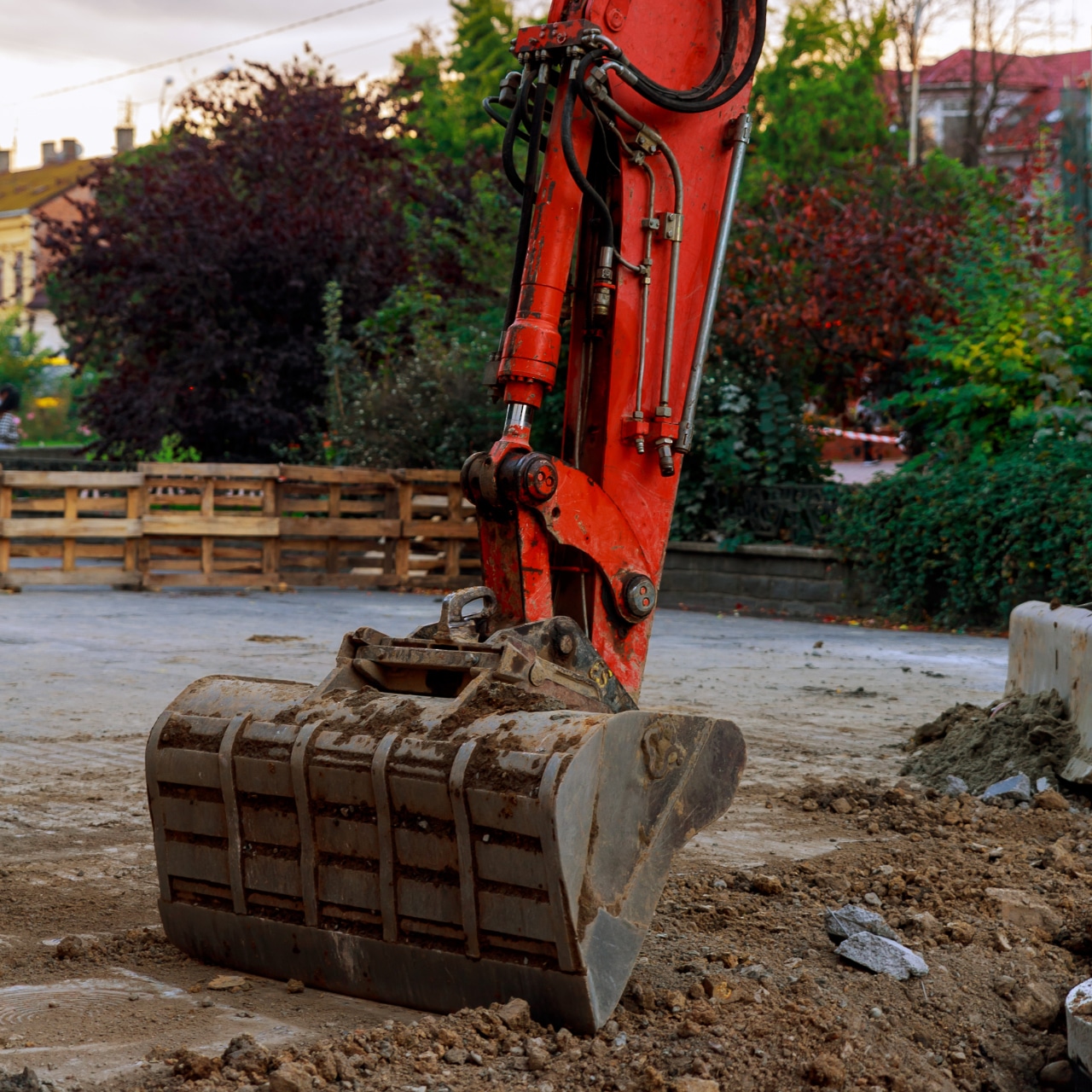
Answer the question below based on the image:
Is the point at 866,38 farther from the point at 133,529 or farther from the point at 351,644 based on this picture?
the point at 351,644

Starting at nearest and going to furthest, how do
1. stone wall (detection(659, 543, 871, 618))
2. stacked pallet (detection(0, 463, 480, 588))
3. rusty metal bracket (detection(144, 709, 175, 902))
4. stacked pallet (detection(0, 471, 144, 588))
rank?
rusty metal bracket (detection(144, 709, 175, 902)), stone wall (detection(659, 543, 871, 618)), stacked pallet (detection(0, 471, 144, 588)), stacked pallet (detection(0, 463, 480, 588))

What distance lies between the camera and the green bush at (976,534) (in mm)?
12250

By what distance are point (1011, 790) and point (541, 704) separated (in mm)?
2952

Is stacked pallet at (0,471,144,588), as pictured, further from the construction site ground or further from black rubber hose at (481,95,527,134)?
black rubber hose at (481,95,527,134)

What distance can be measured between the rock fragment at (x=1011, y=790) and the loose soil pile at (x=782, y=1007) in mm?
790

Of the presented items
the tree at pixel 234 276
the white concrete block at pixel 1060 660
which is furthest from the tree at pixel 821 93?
the white concrete block at pixel 1060 660

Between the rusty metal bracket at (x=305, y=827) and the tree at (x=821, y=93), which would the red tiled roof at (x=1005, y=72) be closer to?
the tree at (x=821, y=93)

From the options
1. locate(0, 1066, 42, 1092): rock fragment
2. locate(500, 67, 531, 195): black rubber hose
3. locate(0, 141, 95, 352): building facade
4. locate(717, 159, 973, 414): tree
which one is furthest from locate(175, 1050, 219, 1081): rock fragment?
locate(0, 141, 95, 352): building facade

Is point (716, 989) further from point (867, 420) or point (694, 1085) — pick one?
point (867, 420)

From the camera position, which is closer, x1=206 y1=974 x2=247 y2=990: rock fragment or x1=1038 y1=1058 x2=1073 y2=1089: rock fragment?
x1=1038 y1=1058 x2=1073 y2=1089: rock fragment

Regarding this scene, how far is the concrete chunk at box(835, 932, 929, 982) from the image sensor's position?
3.60m

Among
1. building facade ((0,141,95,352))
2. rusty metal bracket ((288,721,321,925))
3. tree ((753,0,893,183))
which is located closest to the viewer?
rusty metal bracket ((288,721,321,925))

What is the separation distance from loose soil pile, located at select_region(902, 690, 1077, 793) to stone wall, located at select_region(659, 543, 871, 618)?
781 centimetres

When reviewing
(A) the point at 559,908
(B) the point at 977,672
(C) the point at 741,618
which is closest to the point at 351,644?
(A) the point at 559,908
